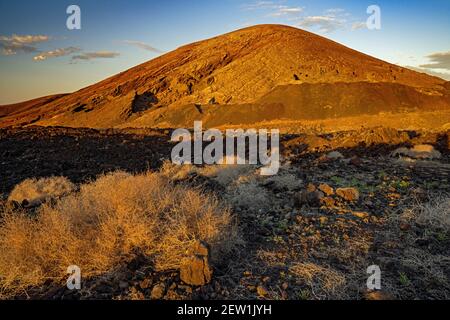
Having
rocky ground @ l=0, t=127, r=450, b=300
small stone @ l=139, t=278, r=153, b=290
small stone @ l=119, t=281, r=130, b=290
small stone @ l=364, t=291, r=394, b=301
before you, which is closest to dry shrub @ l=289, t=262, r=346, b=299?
rocky ground @ l=0, t=127, r=450, b=300

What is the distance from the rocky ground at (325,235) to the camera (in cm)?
322

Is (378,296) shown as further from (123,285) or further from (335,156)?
(335,156)

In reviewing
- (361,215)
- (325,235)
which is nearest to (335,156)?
(361,215)

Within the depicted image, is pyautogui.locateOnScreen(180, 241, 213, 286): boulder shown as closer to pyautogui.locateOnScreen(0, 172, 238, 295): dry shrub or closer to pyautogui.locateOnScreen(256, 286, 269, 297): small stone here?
pyautogui.locateOnScreen(0, 172, 238, 295): dry shrub

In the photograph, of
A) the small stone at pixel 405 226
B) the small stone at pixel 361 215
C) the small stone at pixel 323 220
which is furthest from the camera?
the small stone at pixel 361 215

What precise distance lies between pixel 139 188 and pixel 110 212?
0.80 meters

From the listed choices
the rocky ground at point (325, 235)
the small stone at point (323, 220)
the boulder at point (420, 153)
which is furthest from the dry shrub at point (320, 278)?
the boulder at point (420, 153)

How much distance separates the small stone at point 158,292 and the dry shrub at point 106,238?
40 centimetres

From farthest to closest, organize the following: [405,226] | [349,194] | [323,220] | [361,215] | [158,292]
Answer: [349,194], [361,215], [323,220], [405,226], [158,292]

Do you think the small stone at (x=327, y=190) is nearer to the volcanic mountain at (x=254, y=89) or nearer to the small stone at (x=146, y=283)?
the small stone at (x=146, y=283)

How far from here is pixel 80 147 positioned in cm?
1529

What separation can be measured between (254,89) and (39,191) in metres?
30.0

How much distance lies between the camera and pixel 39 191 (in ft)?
26.3
